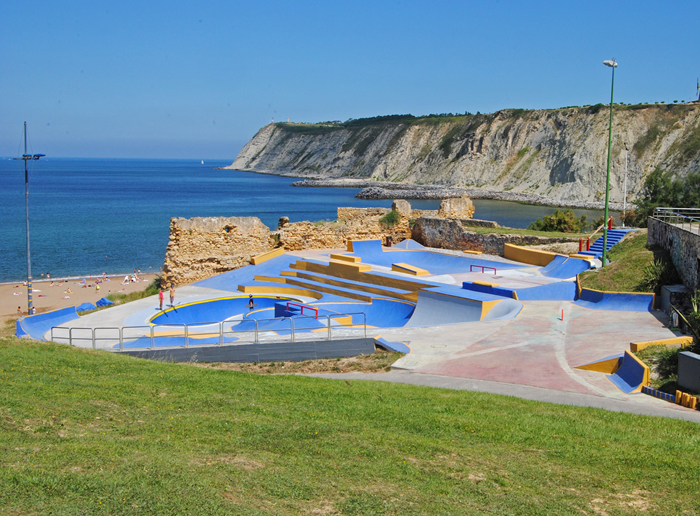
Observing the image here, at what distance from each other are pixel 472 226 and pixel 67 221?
55.2 metres

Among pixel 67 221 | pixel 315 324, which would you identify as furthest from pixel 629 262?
pixel 67 221

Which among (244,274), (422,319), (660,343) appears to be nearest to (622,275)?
(422,319)

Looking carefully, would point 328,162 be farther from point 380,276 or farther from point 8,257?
point 380,276

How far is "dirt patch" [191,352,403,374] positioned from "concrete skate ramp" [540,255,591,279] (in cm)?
1027

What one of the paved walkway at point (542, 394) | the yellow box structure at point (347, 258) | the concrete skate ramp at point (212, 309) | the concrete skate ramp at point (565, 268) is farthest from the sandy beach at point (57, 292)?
the concrete skate ramp at point (565, 268)

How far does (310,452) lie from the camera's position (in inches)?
285

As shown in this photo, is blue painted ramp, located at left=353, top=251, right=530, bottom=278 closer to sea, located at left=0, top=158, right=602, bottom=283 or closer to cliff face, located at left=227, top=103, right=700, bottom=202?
sea, located at left=0, top=158, right=602, bottom=283

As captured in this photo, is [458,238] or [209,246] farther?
[458,238]

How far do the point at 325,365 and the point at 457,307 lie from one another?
18.2 feet

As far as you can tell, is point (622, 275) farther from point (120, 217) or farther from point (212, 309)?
point (120, 217)

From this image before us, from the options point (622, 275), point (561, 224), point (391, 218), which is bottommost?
point (622, 275)

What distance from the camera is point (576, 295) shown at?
2030 centimetres

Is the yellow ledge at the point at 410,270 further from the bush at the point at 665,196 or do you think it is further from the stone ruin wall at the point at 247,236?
the bush at the point at 665,196

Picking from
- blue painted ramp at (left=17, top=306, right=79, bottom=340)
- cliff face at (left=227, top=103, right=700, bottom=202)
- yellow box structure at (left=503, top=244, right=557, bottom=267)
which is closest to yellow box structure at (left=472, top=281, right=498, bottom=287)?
yellow box structure at (left=503, top=244, right=557, bottom=267)
